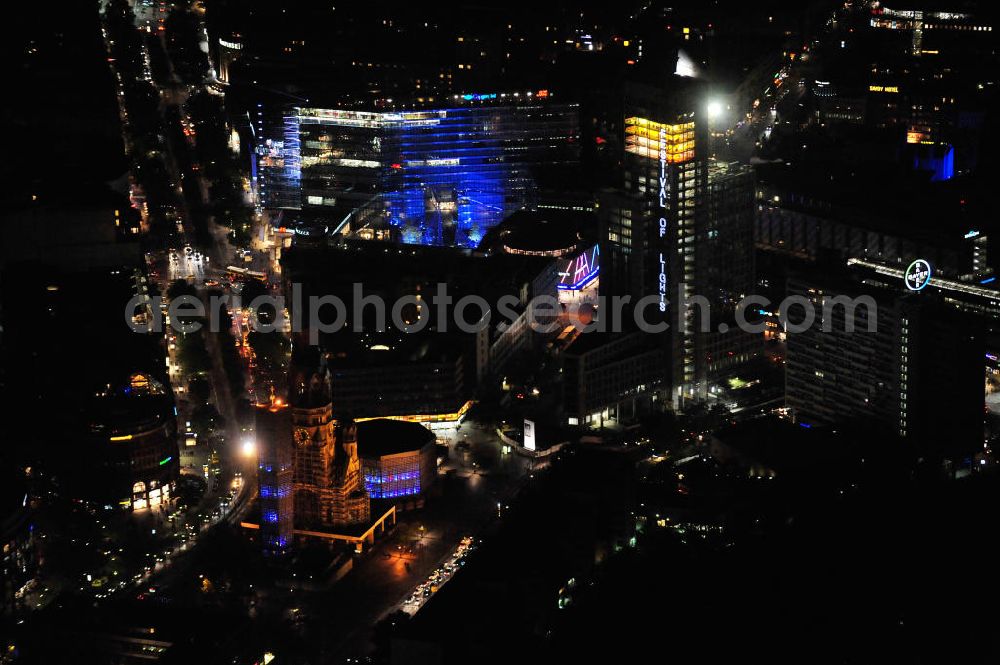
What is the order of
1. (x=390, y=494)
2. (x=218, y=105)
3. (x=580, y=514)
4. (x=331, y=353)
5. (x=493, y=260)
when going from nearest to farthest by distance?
(x=580, y=514) → (x=390, y=494) → (x=331, y=353) → (x=493, y=260) → (x=218, y=105)

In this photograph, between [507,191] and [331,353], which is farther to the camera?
[507,191]

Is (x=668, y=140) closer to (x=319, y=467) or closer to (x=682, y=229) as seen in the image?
(x=682, y=229)

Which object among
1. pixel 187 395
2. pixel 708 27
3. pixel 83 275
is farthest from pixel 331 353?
pixel 708 27

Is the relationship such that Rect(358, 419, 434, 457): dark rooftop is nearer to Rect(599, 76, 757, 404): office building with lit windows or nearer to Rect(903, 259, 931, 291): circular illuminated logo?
Rect(599, 76, 757, 404): office building with lit windows

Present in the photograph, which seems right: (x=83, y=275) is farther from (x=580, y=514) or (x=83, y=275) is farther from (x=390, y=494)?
(x=580, y=514)

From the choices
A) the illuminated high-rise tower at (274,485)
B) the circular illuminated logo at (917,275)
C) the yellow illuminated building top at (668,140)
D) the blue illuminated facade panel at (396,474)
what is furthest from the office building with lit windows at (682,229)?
the illuminated high-rise tower at (274,485)

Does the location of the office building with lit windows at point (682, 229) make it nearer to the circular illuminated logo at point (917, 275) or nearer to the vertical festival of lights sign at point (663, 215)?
the vertical festival of lights sign at point (663, 215)
